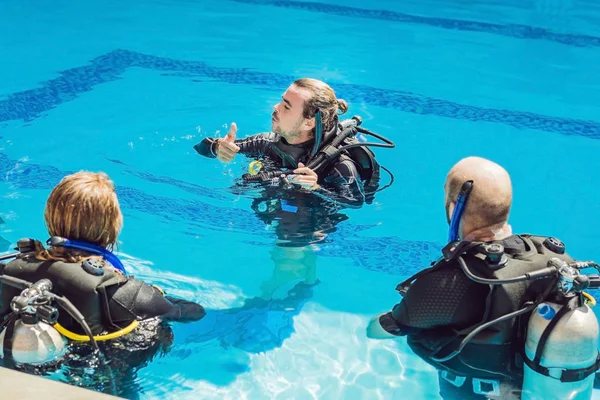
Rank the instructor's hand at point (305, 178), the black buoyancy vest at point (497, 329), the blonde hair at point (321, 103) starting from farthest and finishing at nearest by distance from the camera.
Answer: the blonde hair at point (321, 103)
the instructor's hand at point (305, 178)
the black buoyancy vest at point (497, 329)

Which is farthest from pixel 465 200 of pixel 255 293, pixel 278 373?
pixel 255 293

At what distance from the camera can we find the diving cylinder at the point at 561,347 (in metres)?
2.20

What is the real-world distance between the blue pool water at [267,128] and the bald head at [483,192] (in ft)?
3.61

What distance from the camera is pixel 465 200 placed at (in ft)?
7.90

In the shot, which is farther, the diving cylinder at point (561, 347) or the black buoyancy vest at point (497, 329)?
the black buoyancy vest at point (497, 329)

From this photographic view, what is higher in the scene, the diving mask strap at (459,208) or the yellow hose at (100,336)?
the diving mask strap at (459,208)

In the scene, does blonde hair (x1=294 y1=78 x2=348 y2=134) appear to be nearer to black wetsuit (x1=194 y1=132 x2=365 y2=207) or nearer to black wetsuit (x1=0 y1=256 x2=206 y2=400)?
black wetsuit (x1=194 y1=132 x2=365 y2=207)

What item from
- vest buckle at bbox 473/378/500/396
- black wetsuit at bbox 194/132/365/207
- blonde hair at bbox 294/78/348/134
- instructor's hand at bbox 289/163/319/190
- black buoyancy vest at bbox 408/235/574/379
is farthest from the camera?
blonde hair at bbox 294/78/348/134

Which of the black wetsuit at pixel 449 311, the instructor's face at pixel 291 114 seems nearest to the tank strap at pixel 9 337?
the black wetsuit at pixel 449 311

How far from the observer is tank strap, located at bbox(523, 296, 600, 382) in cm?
221

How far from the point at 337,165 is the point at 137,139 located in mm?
2524

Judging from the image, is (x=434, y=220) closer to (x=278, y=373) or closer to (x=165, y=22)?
(x=278, y=373)

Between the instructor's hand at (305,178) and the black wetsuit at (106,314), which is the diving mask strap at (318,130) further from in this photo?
the black wetsuit at (106,314)

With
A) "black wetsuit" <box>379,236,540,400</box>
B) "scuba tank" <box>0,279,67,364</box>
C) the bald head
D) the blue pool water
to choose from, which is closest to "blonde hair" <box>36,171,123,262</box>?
"scuba tank" <box>0,279,67,364</box>
